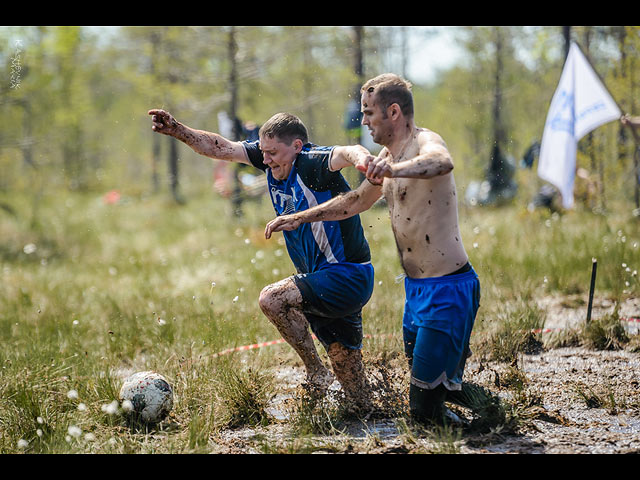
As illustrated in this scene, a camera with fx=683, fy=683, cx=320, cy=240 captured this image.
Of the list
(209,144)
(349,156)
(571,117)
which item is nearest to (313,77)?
(571,117)

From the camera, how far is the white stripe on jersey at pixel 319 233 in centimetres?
412

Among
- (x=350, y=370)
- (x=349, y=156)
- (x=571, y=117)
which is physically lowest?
(x=350, y=370)

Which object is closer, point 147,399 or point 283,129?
point 147,399

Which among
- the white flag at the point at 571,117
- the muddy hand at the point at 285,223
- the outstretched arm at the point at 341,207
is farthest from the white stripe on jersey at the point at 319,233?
the white flag at the point at 571,117

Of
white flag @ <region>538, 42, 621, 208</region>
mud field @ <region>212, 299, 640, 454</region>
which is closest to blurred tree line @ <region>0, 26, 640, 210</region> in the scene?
white flag @ <region>538, 42, 621, 208</region>

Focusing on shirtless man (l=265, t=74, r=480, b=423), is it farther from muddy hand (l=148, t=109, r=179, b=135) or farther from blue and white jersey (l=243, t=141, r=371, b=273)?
muddy hand (l=148, t=109, r=179, b=135)

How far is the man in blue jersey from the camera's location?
404cm

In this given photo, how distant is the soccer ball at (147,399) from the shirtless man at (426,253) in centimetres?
125

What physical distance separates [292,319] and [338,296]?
0.31 m

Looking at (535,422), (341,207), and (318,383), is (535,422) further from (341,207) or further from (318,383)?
(341,207)

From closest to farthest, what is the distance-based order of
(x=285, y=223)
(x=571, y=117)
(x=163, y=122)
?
(x=285, y=223), (x=163, y=122), (x=571, y=117)

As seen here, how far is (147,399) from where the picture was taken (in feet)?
13.3

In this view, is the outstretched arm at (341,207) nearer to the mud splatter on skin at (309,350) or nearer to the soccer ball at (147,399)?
the mud splatter on skin at (309,350)

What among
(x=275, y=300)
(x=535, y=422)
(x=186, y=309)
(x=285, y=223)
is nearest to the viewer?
(x=285, y=223)
